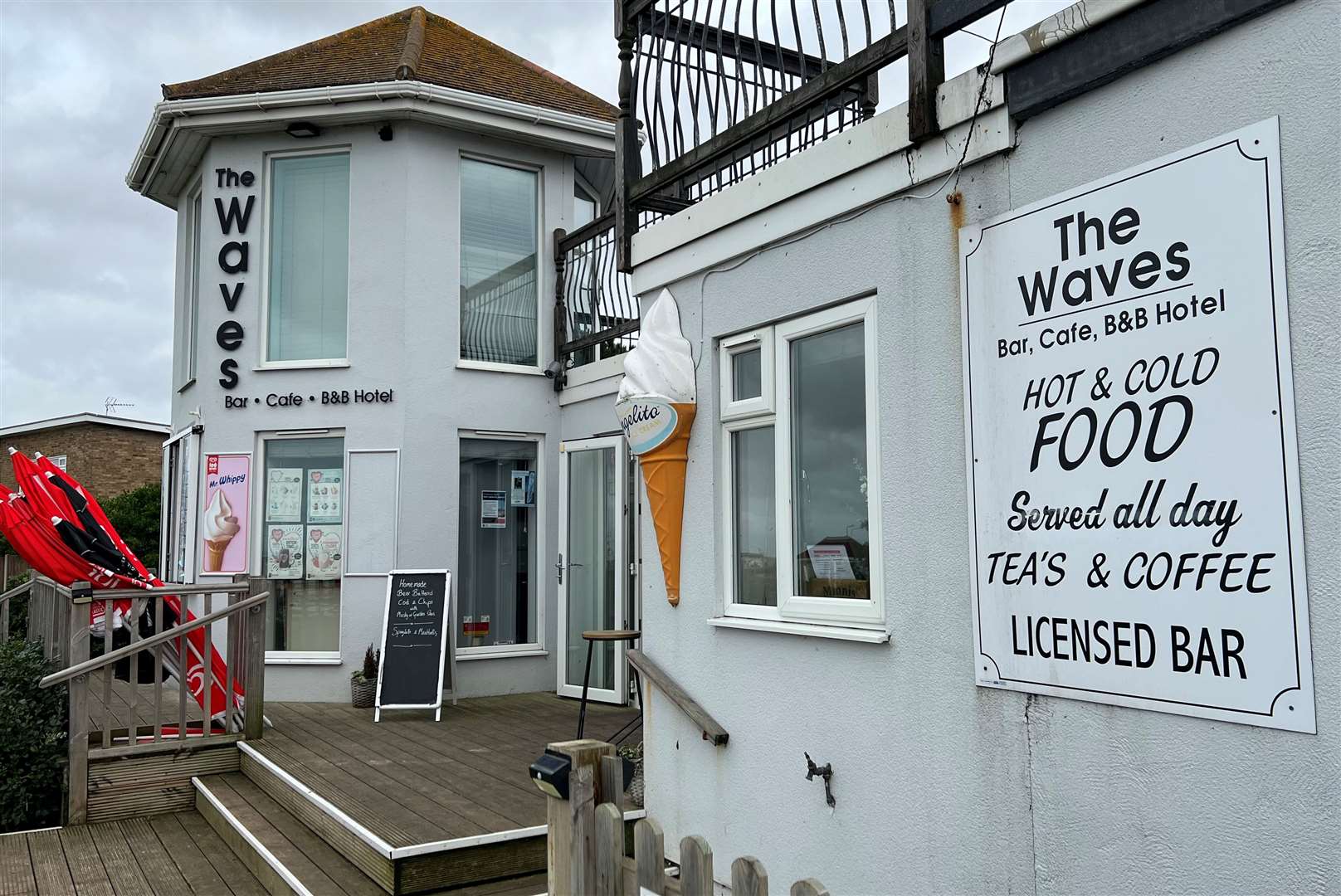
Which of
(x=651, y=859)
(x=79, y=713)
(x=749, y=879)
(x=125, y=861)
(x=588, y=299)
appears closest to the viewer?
(x=749, y=879)

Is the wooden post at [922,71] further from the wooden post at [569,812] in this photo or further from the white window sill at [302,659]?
the white window sill at [302,659]

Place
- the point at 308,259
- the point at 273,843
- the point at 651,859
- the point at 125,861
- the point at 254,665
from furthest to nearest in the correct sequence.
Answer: the point at 308,259, the point at 254,665, the point at 125,861, the point at 273,843, the point at 651,859

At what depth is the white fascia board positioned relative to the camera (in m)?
3.49

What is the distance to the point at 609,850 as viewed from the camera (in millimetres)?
2697

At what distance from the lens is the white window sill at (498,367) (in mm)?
9733

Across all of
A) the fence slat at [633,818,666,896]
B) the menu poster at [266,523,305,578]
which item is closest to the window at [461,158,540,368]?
the menu poster at [266,523,305,578]

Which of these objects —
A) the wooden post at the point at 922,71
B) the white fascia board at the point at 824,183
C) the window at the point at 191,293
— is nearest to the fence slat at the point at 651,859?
the white fascia board at the point at 824,183

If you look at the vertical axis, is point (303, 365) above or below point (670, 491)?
above

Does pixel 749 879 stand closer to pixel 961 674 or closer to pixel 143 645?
pixel 961 674

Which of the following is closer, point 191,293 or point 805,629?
point 805,629

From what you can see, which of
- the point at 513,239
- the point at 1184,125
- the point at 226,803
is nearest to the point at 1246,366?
the point at 1184,125

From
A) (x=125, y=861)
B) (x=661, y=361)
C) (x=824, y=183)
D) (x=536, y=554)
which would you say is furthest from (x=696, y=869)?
(x=536, y=554)

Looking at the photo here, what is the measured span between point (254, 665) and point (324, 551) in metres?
2.06

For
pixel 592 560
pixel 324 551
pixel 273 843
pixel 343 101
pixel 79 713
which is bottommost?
pixel 273 843
